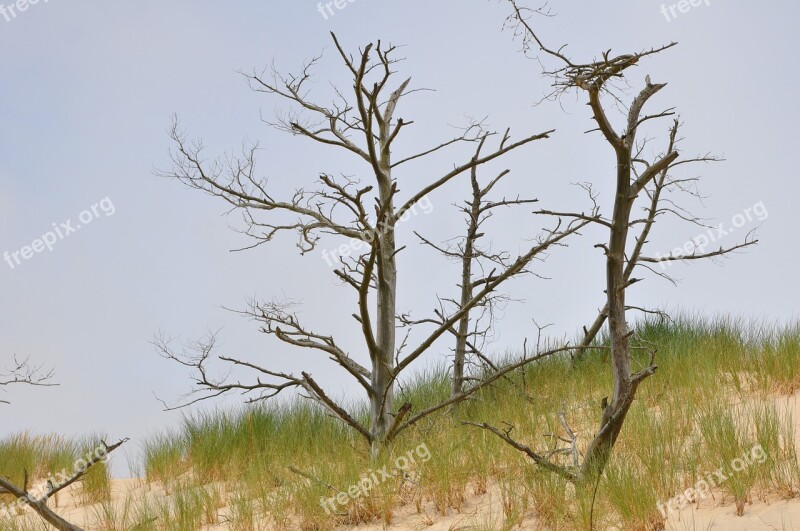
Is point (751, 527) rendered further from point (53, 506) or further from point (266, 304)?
point (53, 506)

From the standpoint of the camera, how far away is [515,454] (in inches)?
239

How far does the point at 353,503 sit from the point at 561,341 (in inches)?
211

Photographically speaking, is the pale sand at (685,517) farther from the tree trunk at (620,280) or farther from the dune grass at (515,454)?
the tree trunk at (620,280)

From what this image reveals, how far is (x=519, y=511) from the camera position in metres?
5.16

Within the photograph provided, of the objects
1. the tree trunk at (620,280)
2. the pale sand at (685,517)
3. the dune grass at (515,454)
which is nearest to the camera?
the pale sand at (685,517)

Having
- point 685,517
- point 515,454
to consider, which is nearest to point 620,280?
point 685,517

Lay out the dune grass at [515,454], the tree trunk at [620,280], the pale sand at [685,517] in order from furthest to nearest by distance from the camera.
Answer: the dune grass at [515,454], the tree trunk at [620,280], the pale sand at [685,517]

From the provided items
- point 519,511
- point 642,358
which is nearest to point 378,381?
point 519,511

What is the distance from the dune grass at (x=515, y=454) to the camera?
498cm

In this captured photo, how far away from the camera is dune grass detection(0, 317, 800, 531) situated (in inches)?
196

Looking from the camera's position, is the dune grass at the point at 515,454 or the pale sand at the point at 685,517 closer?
the pale sand at the point at 685,517

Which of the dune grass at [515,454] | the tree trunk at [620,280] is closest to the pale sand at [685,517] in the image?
the dune grass at [515,454]

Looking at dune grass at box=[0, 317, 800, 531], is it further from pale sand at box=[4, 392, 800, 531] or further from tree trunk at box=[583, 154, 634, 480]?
tree trunk at box=[583, 154, 634, 480]

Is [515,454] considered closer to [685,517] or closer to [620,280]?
[685,517]
